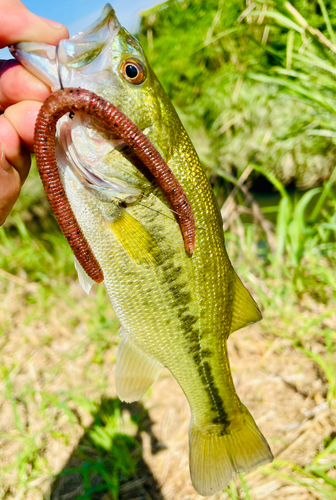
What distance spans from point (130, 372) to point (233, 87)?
4.86m

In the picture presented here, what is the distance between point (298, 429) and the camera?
7.73ft

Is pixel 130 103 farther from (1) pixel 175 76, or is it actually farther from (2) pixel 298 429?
(1) pixel 175 76

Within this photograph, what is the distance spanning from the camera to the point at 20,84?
1.33 meters

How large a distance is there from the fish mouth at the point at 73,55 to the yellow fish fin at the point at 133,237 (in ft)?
1.48

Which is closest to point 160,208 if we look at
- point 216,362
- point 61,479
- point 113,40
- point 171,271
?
point 171,271

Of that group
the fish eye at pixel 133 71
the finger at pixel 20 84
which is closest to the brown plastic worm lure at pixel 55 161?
the fish eye at pixel 133 71

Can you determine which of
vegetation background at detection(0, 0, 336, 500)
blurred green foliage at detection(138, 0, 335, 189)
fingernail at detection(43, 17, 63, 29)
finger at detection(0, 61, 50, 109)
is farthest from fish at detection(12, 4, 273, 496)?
blurred green foliage at detection(138, 0, 335, 189)

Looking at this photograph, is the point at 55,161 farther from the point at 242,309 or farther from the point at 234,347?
the point at 234,347

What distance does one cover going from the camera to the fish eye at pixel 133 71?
3.98 ft

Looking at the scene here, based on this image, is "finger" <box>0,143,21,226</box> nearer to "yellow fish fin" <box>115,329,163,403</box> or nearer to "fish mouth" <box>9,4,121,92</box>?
"fish mouth" <box>9,4,121,92</box>

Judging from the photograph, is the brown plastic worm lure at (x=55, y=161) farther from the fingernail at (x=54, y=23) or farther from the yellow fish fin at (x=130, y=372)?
the fingernail at (x=54, y=23)

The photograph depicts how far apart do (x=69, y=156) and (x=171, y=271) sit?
56 cm

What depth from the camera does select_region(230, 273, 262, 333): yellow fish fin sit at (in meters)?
1.56

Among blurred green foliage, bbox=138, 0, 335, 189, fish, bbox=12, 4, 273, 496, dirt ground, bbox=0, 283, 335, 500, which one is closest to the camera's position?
fish, bbox=12, 4, 273, 496
